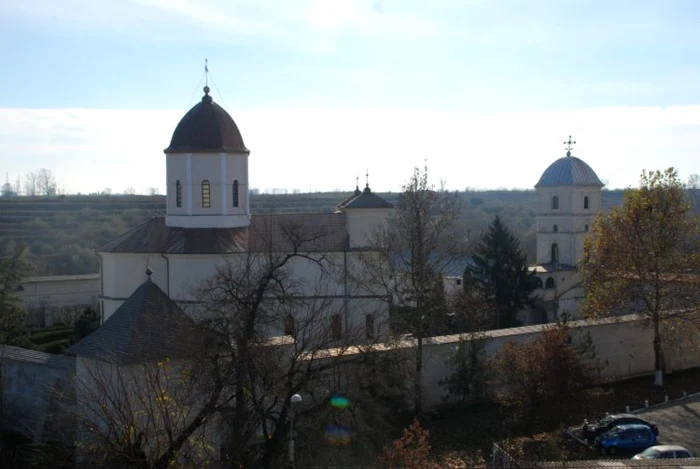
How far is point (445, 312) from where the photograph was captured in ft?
82.0

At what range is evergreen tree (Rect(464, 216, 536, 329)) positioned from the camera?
120ft

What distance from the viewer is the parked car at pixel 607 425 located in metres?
19.3

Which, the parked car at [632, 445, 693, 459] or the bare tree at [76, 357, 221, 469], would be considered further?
the parked car at [632, 445, 693, 459]

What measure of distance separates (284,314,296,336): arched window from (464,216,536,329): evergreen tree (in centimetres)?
1577

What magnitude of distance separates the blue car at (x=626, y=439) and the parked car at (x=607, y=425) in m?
0.38

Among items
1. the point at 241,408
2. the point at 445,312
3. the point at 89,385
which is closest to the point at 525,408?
the point at 445,312

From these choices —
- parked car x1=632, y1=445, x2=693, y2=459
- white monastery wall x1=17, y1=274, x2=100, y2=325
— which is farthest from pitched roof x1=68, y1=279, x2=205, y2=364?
white monastery wall x1=17, y1=274, x2=100, y2=325

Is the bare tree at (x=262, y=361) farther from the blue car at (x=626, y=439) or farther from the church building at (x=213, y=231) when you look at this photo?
the church building at (x=213, y=231)

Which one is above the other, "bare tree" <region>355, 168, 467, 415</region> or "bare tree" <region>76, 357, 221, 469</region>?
"bare tree" <region>355, 168, 467, 415</region>

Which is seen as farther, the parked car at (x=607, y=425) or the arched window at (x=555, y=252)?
the arched window at (x=555, y=252)

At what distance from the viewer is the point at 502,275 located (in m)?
37.3

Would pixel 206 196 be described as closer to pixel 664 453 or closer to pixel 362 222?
pixel 362 222

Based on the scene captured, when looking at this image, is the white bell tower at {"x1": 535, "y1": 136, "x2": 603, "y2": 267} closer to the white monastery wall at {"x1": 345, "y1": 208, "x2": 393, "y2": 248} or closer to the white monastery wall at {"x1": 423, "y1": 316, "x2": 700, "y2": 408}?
the white monastery wall at {"x1": 423, "y1": 316, "x2": 700, "y2": 408}

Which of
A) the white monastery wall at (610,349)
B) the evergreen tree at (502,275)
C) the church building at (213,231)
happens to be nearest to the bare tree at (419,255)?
the white monastery wall at (610,349)
